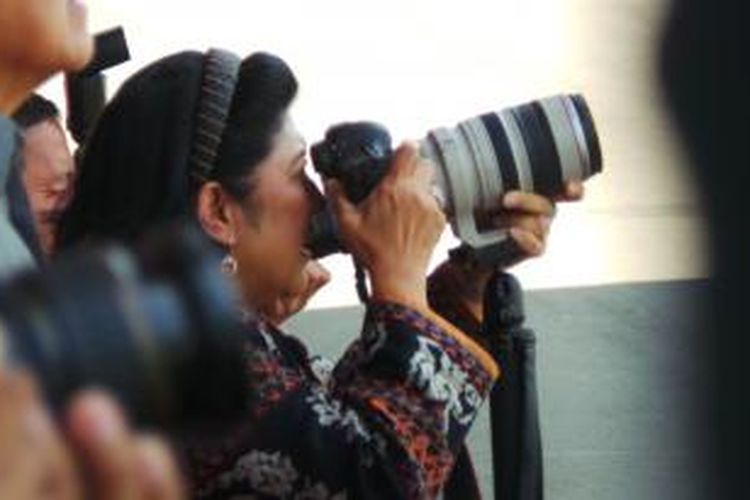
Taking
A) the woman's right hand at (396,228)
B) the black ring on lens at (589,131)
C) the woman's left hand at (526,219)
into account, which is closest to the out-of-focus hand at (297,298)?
the woman's right hand at (396,228)

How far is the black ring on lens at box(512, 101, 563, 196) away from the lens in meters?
2.02

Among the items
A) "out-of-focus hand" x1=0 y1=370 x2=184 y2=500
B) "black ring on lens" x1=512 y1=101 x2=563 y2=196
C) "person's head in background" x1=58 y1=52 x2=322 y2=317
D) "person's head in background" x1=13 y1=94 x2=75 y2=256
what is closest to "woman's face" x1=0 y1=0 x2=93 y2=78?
"person's head in background" x1=58 y1=52 x2=322 y2=317

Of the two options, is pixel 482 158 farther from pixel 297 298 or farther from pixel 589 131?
pixel 297 298

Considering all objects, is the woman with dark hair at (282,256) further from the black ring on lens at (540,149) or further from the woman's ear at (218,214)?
the black ring on lens at (540,149)

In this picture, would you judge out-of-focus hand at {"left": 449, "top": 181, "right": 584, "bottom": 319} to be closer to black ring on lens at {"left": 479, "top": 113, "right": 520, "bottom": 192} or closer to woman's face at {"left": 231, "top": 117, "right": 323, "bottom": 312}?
black ring on lens at {"left": 479, "top": 113, "right": 520, "bottom": 192}

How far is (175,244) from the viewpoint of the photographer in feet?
2.99

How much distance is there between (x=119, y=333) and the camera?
855 millimetres

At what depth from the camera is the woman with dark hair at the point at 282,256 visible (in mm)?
1725

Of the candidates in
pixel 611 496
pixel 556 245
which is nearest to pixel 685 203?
pixel 611 496

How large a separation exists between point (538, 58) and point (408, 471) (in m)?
5.86

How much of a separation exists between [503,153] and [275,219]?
29cm

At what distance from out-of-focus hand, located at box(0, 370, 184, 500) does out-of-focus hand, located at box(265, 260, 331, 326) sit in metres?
1.08

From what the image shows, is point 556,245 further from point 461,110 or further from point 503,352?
point 503,352

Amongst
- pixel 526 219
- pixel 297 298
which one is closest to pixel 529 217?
pixel 526 219
